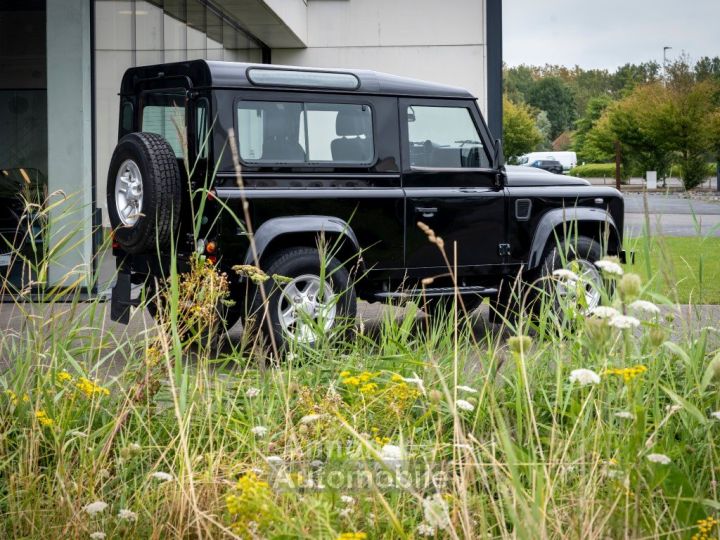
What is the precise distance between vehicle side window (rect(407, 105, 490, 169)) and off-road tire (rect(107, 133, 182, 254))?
2.03 m

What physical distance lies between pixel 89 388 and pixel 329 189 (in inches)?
156

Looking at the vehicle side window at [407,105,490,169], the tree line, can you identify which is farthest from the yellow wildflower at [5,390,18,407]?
the tree line

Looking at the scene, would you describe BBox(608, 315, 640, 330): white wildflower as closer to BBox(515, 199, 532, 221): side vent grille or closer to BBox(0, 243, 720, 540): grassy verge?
BBox(0, 243, 720, 540): grassy verge

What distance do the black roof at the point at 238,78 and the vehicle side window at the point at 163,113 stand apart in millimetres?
141

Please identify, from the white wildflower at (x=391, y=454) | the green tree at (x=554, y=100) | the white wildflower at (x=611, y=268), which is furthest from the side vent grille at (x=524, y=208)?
the green tree at (x=554, y=100)

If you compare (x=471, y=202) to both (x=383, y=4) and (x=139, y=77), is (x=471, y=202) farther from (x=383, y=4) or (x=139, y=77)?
(x=383, y=4)

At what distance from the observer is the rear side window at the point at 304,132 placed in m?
7.32

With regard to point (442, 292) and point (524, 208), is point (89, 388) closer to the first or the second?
point (442, 292)

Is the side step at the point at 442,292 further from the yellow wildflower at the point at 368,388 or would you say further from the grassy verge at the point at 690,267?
the yellow wildflower at the point at 368,388

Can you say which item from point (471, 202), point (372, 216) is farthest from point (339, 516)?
point (471, 202)

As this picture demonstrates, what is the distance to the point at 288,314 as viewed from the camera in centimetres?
721

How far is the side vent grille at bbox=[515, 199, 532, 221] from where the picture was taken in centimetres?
841

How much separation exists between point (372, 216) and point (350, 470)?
4.73 meters

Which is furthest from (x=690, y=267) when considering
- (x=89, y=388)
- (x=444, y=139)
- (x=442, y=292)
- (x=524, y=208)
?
(x=89, y=388)
